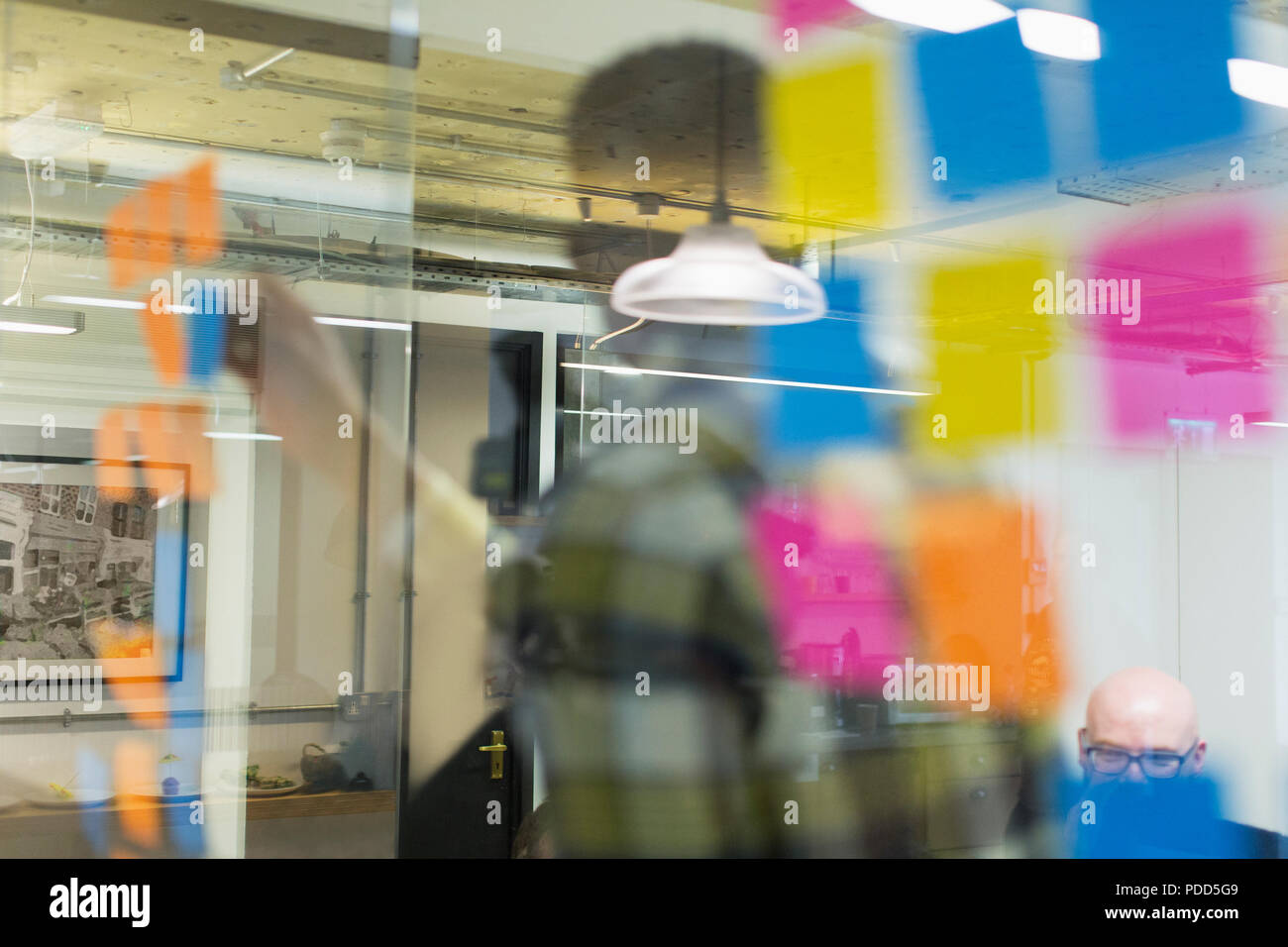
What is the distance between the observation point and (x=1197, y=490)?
2033mm

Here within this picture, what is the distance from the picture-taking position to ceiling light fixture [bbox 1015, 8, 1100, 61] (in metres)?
2.03

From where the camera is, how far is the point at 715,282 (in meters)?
1.88

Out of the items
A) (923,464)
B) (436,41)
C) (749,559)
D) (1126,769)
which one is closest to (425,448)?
(749,559)

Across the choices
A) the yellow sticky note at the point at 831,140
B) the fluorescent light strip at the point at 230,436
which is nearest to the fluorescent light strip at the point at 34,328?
the fluorescent light strip at the point at 230,436

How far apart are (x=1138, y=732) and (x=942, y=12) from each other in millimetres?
1324

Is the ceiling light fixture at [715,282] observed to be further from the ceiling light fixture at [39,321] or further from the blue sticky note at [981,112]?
the ceiling light fixture at [39,321]

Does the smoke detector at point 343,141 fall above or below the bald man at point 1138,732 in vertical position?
above

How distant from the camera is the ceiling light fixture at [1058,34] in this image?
2027mm

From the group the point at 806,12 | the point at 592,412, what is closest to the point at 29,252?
the point at 592,412
